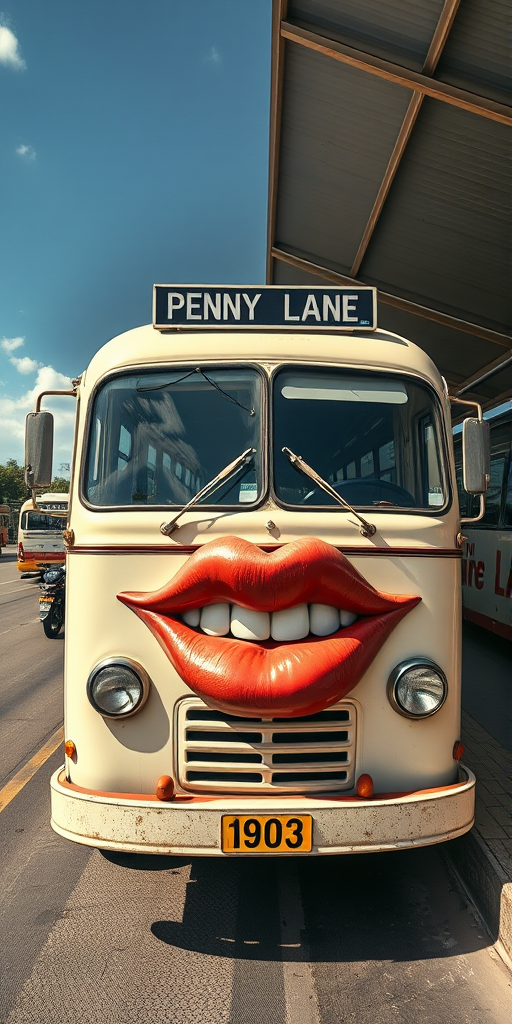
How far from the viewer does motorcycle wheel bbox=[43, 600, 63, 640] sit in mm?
11721

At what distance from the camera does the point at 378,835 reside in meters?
3.09

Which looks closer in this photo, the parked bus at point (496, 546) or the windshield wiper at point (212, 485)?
the windshield wiper at point (212, 485)

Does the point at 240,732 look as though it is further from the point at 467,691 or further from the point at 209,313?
the point at 467,691

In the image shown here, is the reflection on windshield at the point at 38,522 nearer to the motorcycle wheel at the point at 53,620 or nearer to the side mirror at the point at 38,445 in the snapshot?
the motorcycle wheel at the point at 53,620

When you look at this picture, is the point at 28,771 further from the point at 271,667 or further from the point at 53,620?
the point at 53,620

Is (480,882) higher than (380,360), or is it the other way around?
(380,360)

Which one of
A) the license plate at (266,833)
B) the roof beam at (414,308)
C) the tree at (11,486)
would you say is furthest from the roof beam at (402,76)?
the tree at (11,486)

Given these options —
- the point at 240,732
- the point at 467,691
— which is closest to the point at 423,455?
the point at 240,732

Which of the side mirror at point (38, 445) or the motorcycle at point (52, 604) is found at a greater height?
the side mirror at point (38, 445)

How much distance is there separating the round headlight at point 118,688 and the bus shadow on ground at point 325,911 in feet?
3.55

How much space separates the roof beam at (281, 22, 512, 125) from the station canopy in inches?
0.6

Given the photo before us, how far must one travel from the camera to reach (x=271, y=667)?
10.0 ft

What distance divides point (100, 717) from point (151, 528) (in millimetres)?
888

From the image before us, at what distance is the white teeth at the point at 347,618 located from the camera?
3.28 metres
